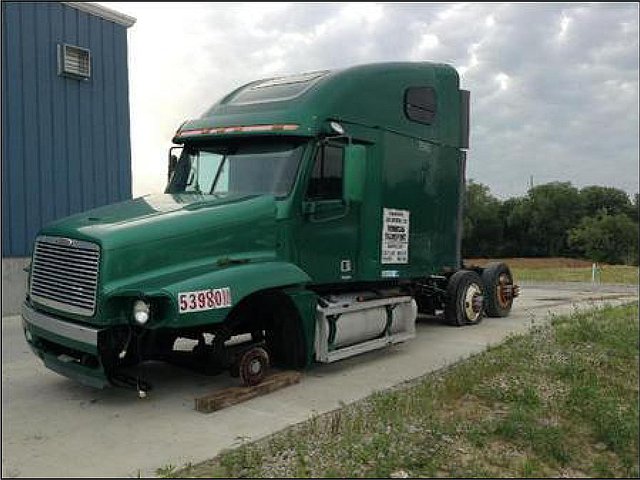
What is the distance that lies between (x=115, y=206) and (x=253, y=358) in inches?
81.2

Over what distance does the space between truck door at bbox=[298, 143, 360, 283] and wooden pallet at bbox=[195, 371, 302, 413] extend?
1068 millimetres

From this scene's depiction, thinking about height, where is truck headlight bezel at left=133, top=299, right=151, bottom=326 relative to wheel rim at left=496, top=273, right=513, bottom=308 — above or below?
above

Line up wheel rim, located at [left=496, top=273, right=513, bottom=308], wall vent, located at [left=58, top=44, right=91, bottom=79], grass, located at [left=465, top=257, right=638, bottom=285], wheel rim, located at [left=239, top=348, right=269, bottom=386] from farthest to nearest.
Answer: grass, located at [left=465, top=257, right=638, bottom=285]
wall vent, located at [left=58, top=44, right=91, bottom=79]
wheel rim, located at [left=496, top=273, right=513, bottom=308]
wheel rim, located at [left=239, top=348, right=269, bottom=386]

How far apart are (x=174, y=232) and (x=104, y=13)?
28.6 ft

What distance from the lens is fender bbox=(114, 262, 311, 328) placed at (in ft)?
17.5

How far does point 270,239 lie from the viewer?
654 centimetres

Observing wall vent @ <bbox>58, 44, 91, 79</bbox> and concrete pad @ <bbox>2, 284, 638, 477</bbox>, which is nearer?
concrete pad @ <bbox>2, 284, 638, 477</bbox>

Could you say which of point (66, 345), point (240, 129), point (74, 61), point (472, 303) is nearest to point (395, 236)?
point (240, 129)

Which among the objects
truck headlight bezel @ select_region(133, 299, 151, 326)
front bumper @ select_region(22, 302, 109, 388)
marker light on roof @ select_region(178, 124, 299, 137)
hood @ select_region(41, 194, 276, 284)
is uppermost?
marker light on roof @ select_region(178, 124, 299, 137)

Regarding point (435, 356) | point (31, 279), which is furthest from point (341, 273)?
point (31, 279)

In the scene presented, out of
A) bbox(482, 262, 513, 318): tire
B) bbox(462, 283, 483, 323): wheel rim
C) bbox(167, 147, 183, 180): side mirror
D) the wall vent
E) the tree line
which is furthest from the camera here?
the tree line

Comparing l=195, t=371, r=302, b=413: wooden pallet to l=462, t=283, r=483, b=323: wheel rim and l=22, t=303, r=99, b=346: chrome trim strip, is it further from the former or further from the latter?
l=462, t=283, r=483, b=323: wheel rim

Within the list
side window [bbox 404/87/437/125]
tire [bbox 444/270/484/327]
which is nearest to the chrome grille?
side window [bbox 404/87/437/125]

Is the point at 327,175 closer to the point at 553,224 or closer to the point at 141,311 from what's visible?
the point at 141,311
